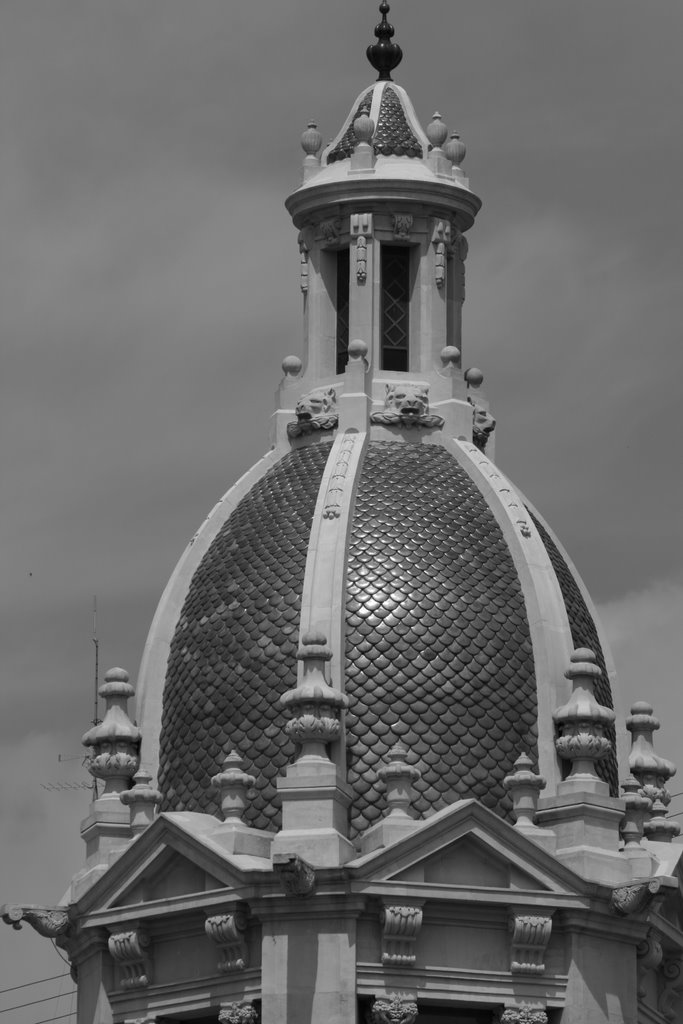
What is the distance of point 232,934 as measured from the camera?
67312 millimetres

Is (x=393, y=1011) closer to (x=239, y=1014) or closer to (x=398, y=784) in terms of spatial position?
(x=239, y=1014)

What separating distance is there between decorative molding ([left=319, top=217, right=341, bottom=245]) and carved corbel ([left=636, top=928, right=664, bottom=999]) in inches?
513

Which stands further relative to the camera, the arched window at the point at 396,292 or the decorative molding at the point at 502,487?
the arched window at the point at 396,292

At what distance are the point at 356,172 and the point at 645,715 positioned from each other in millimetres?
10216

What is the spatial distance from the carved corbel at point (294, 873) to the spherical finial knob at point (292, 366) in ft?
34.7

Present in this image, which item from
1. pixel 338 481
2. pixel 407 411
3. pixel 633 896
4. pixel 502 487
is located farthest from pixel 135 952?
pixel 407 411

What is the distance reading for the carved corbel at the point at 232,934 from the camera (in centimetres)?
6731

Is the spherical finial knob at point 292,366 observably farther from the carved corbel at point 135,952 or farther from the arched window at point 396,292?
the carved corbel at point 135,952

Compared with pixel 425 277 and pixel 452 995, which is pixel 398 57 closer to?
pixel 425 277

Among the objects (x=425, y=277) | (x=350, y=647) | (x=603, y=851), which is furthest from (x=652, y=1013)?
(x=425, y=277)

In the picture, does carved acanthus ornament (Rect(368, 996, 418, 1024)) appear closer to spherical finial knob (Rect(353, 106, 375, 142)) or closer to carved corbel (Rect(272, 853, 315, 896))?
carved corbel (Rect(272, 853, 315, 896))

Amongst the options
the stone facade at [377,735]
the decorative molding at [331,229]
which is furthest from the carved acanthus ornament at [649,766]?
the decorative molding at [331,229]

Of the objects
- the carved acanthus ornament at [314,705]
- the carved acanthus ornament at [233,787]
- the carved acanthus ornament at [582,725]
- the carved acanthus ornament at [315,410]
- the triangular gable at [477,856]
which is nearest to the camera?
the triangular gable at [477,856]

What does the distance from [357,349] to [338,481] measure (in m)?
2.52
